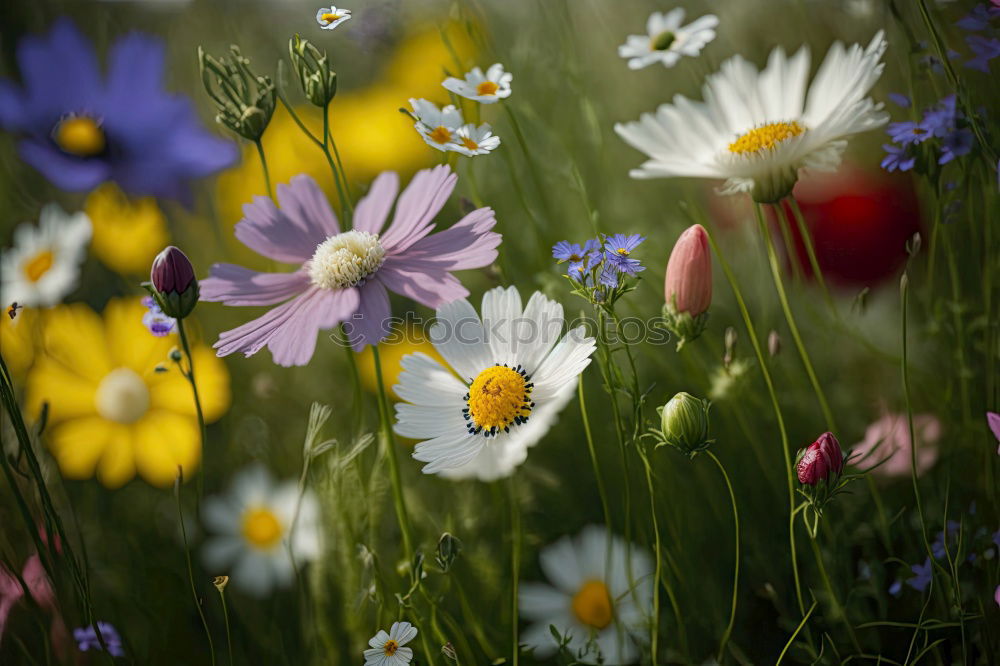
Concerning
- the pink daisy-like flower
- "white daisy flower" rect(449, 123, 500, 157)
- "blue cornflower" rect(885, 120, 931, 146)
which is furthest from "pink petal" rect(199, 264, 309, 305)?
"blue cornflower" rect(885, 120, 931, 146)

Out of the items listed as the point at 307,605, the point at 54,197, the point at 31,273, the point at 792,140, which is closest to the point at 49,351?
the point at 31,273

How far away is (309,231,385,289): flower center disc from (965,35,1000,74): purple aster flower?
328 millimetres

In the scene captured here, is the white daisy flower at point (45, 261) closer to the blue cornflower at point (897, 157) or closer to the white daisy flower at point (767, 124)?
the white daisy flower at point (767, 124)

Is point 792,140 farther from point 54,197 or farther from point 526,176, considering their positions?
point 54,197

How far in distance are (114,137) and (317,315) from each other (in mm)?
391

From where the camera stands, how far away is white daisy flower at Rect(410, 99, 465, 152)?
1.35 feet

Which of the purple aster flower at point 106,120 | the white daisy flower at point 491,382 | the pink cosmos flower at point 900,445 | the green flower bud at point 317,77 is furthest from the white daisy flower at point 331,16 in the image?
the pink cosmos flower at point 900,445

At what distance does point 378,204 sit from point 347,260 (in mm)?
55

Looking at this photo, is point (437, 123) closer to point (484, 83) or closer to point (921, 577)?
point (484, 83)

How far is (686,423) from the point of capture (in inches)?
13.8

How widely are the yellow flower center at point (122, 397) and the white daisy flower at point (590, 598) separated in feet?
1.01

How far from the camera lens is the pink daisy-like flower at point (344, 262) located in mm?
381

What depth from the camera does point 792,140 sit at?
1.41ft

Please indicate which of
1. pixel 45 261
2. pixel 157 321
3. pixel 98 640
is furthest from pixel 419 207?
pixel 45 261
